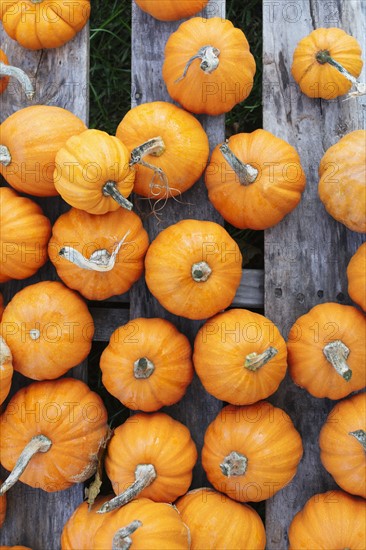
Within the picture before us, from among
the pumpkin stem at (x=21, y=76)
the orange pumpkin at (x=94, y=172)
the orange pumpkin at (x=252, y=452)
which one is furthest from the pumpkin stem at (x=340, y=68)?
the orange pumpkin at (x=252, y=452)

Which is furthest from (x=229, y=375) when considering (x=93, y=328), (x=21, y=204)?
(x=21, y=204)

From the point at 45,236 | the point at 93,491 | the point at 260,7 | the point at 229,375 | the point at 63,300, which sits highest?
the point at 260,7

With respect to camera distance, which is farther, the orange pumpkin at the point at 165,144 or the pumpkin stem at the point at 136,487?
the orange pumpkin at the point at 165,144

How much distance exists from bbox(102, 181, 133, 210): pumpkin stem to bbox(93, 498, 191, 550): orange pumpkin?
3.58 feet

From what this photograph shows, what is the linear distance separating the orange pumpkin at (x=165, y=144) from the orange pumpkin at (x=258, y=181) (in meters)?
0.10

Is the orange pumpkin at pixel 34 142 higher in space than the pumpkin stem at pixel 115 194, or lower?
higher

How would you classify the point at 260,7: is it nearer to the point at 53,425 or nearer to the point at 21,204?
the point at 21,204

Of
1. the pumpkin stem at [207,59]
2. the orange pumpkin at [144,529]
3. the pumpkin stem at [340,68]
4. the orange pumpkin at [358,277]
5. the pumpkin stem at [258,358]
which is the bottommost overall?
the orange pumpkin at [144,529]

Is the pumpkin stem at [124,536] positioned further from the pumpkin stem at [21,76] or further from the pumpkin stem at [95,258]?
the pumpkin stem at [21,76]

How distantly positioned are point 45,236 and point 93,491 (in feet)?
3.45

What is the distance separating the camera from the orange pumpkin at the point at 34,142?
2.17 meters

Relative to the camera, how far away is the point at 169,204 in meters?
2.43

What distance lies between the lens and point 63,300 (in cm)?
224

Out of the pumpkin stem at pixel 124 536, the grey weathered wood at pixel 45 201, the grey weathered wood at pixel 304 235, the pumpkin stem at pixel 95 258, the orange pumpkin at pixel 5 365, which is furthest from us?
the grey weathered wood at pixel 45 201
